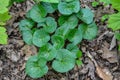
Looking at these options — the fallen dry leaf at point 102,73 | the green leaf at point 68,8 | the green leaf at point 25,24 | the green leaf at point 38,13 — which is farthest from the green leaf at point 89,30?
the green leaf at point 25,24

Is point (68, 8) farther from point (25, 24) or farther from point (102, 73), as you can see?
point (102, 73)

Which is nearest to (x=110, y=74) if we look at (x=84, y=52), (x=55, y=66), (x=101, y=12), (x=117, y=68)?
(x=117, y=68)

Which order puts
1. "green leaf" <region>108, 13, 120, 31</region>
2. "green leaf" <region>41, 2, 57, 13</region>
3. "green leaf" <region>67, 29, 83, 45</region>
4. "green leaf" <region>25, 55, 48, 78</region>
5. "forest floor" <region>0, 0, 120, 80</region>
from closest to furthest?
"green leaf" <region>108, 13, 120, 31</region>
"green leaf" <region>25, 55, 48, 78</region>
"forest floor" <region>0, 0, 120, 80</region>
"green leaf" <region>67, 29, 83, 45</region>
"green leaf" <region>41, 2, 57, 13</region>

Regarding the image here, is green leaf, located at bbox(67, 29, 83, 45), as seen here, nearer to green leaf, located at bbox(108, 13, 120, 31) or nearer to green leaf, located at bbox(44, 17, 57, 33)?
green leaf, located at bbox(44, 17, 57, 33)

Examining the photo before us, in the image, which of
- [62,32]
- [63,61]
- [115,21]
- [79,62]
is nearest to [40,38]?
[62,32]

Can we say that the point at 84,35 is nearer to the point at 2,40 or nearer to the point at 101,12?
the point at 101,12

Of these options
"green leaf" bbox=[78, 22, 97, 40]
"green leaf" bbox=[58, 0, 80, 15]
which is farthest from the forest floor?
"green leaf" bbox=[58, 0, 80, 15]
